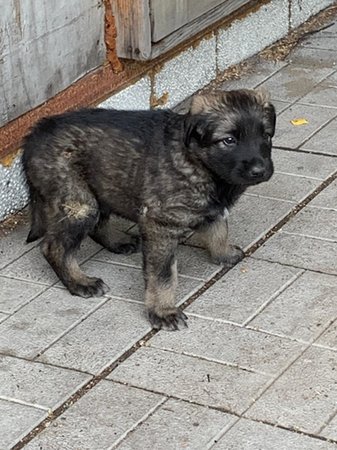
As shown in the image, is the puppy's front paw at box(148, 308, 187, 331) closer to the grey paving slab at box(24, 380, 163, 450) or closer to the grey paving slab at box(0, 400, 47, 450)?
the grey paving slab at box(24, 380, 163, 450)

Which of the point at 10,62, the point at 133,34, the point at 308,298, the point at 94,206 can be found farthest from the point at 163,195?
the point at 133,34

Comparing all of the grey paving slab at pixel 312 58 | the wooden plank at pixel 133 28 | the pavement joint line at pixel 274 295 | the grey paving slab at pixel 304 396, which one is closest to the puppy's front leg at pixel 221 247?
the pavement joint line at pixel 274 295

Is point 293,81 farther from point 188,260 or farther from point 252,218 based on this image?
point 188,260

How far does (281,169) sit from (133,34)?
1.23 meters

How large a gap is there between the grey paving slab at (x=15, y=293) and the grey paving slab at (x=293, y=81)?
A: 2.74 meters

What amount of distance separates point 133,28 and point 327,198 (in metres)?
1.62

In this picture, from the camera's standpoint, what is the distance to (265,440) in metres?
4.41

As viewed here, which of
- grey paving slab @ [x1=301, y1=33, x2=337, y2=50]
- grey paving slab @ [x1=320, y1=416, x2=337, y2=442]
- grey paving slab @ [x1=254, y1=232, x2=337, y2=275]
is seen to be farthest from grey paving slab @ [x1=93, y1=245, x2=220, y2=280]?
grey paving slab @ [x1=301, y1=33, x2=337, y2=50]

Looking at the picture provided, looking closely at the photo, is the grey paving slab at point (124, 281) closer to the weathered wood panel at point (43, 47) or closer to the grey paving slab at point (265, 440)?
the weathered wood panel at point (43, 47)

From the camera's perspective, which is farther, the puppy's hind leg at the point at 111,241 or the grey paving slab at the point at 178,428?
the puppy's hind leg at the point at 111,241

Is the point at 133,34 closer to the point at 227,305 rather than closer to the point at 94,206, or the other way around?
the point at 94,206

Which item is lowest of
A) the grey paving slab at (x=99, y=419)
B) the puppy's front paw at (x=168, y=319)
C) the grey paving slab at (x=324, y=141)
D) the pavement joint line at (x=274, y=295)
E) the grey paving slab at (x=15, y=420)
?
the grey paving slab at (x=324, y=141)

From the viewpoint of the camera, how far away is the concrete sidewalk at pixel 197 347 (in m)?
4.52

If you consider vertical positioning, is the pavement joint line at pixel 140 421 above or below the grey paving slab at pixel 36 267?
above
